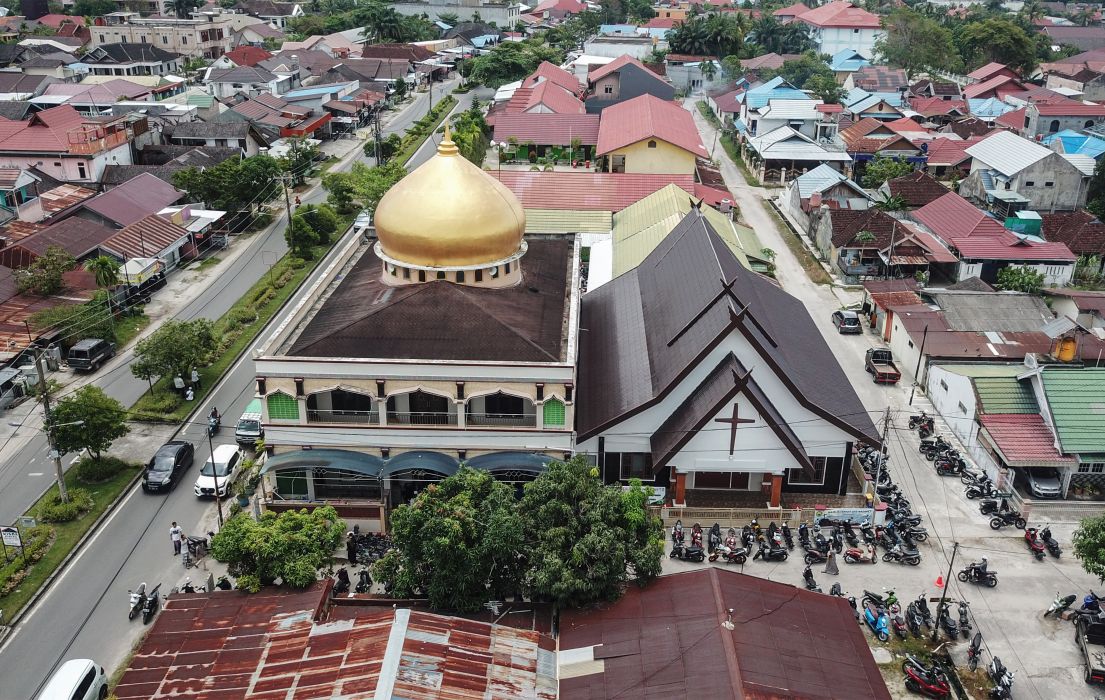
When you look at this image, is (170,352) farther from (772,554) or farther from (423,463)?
(772,554)

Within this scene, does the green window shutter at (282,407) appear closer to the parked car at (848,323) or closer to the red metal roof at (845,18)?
the parked car at (848,323)

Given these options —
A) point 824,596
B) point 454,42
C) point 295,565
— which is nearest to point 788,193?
point 824,596

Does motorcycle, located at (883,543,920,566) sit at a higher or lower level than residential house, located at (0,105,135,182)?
lower

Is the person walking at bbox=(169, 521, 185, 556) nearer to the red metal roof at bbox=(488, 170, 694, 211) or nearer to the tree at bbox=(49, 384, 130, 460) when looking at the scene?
the tree at bbox=(49, 384, 130, 460)

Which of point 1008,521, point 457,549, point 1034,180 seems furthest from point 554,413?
point 1034,180

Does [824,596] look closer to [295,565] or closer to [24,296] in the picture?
[295,565]

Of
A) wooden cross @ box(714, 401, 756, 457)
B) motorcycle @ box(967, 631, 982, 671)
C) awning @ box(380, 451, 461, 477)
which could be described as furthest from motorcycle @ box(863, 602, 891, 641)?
awning @ box(380, 451, 461, 477)
